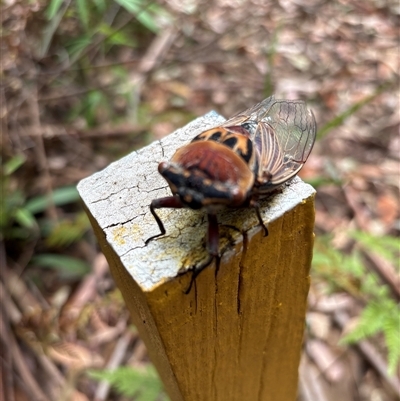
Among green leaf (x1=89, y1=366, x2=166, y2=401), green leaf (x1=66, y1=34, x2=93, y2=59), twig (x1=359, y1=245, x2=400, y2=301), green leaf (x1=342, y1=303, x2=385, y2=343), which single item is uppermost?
green leaf (x1=66, y1=34, x2=93, y2=59)

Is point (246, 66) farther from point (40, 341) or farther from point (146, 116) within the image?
point (40, 341)

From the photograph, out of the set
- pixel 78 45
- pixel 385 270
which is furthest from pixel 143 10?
pixel 385 270

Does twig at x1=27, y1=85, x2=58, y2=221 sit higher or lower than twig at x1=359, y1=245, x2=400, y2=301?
higher

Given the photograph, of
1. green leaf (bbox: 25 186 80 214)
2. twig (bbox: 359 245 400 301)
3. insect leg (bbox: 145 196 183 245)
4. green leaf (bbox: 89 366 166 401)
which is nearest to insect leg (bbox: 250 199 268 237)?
insect leg (bbox: 145 196 183 245)

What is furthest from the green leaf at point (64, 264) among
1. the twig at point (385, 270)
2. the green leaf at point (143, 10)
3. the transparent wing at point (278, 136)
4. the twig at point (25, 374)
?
the transparent wing at point (278, 136)

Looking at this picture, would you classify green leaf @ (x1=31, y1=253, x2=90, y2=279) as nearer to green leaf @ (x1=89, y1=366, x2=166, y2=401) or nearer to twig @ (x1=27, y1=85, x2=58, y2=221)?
twig @ (x1=27, y1=85, x2=58, y2=221)

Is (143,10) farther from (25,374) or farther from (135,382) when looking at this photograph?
(25,374)
